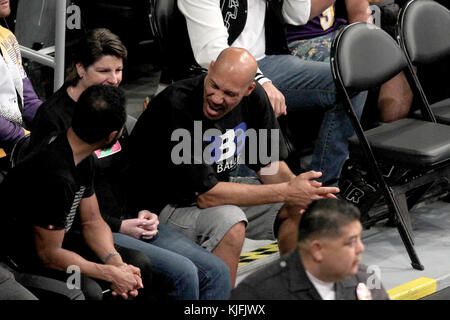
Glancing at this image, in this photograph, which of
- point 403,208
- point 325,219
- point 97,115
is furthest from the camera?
point 403,208

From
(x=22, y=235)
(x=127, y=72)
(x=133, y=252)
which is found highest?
(x=22, y=235)

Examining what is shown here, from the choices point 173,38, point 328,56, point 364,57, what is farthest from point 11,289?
point 328,56

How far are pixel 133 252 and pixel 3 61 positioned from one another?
1166 mm

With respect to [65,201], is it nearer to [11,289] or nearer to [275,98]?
[11,289]

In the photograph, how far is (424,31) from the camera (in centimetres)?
445

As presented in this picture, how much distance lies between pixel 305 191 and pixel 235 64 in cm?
58

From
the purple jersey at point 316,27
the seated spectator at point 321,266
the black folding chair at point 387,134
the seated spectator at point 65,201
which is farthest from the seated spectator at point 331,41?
the seated spectator at point 321,266

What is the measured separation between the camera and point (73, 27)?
16.2 feet

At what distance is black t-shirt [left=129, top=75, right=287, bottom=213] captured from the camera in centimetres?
337

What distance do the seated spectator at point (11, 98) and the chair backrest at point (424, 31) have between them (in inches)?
76.4

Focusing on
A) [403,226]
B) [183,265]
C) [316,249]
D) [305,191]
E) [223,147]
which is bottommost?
[403,226]

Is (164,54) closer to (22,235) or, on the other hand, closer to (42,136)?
(42,136)

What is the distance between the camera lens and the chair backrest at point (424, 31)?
14.4 feet
